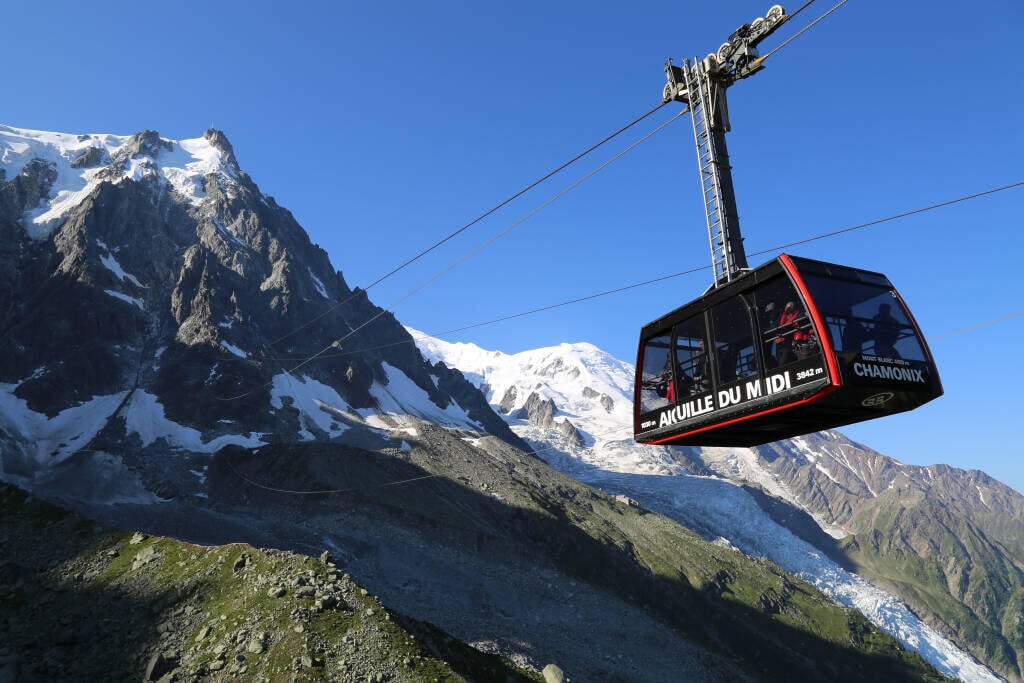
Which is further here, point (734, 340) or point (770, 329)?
point (734, 340)

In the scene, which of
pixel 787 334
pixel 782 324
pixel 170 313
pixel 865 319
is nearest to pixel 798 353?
pixel 787 334

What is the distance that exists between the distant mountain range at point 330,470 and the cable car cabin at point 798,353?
28072mm

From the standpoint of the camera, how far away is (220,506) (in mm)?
79688

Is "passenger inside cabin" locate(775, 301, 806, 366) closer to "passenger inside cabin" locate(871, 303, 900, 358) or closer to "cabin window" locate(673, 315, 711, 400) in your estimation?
"passenger inside cabin" locate(871, 303, 900, 358)

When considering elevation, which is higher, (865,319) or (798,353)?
(865,319)

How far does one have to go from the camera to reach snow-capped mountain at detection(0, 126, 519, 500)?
339ft

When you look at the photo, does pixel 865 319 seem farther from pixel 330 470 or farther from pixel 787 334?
pixel 330 470

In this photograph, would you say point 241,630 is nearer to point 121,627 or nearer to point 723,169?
point 121,627

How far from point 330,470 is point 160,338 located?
66.4 m

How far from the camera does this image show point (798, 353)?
13.1 metres

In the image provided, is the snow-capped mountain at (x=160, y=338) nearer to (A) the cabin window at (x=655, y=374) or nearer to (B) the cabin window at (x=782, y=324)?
(A) the cabin window at (x=655, y=374)

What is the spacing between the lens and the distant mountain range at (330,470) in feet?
243

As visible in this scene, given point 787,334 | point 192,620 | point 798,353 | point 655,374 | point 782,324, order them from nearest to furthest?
1. point 798,353
2. point 787,334
3. point 782,324
4. point 655,374
5. point 192,620

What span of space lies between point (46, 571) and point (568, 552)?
82059 mm
